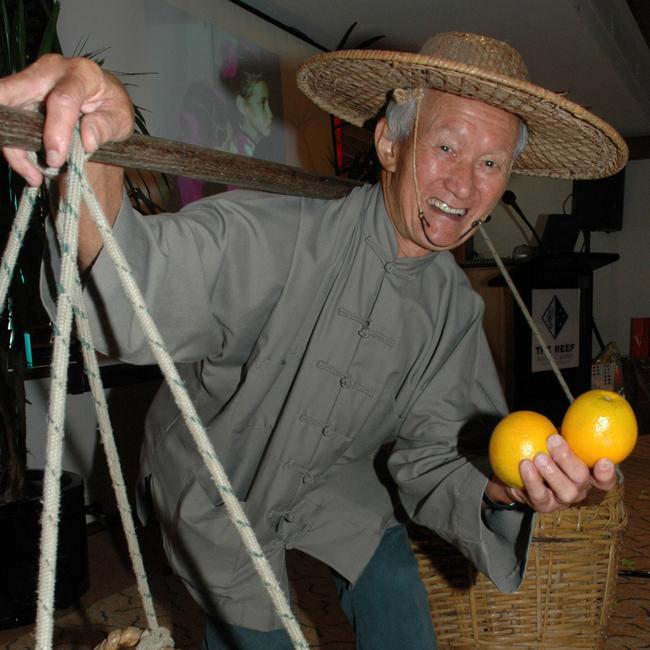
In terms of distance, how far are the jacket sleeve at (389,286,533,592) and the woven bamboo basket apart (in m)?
0.37

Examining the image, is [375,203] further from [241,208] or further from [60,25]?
[60,25]

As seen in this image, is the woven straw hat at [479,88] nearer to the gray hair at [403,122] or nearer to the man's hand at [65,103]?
the gray hair at [403,122]

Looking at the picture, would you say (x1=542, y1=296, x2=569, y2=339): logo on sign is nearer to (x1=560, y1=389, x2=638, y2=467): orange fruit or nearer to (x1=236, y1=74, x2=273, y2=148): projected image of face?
(x1=236, y1=74, x2=273, y2=148): projected image of face

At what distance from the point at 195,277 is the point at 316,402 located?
31 centimetres

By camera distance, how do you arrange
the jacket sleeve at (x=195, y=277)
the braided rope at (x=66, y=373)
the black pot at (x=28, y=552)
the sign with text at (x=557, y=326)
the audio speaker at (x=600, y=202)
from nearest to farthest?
the braided rope at (x=66, y=373) → the jacket sleeve at (x=195, y=277) → the black pot at (x=28, y=552) → the sign with text at (x=557, y=326) → the audio speaker at (x=600, y=202)

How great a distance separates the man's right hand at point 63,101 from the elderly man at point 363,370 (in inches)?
9.0

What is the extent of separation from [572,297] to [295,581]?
93.3 inches

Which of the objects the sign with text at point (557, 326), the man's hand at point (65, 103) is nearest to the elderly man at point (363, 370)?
the man's hand at point (65, 103)

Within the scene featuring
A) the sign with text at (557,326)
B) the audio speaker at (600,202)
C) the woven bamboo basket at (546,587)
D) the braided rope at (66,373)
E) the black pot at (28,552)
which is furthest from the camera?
the audio speaker at (600,202)

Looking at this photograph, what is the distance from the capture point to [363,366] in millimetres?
1183

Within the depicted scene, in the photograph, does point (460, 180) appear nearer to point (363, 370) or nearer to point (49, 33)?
point (363, 370)

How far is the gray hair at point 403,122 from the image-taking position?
1298 millimetres

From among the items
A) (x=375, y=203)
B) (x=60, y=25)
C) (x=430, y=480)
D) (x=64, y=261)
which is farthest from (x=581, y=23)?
(x=64, y=261)

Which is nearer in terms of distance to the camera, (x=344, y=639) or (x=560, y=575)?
(x=560, y=575)
